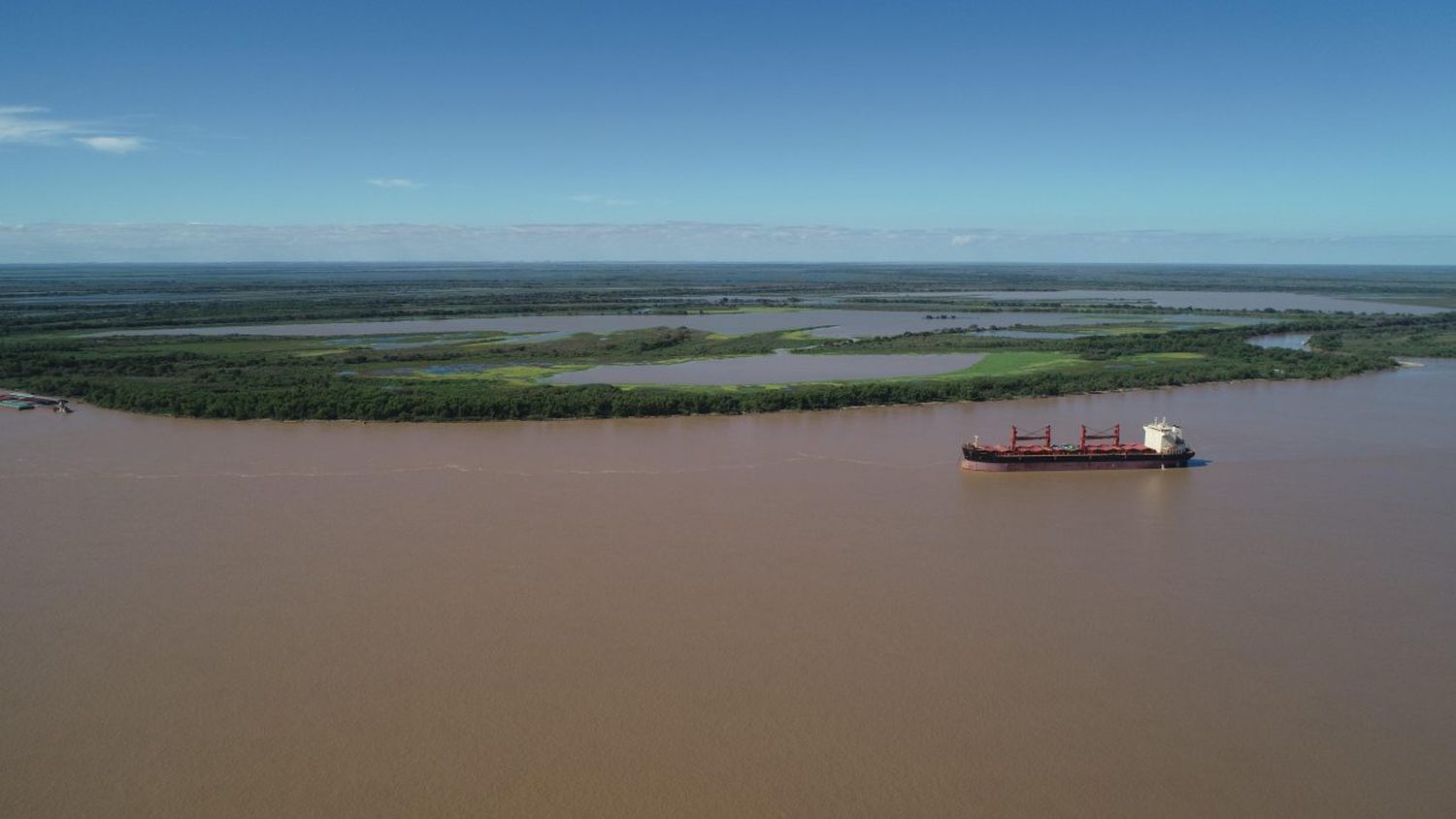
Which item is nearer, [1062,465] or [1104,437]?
[1062,465]

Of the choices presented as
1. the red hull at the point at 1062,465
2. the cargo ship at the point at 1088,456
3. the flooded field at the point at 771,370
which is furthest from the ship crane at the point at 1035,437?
the flooded field at the point at 771,370

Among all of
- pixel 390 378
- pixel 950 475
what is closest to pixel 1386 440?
pixel 950 475

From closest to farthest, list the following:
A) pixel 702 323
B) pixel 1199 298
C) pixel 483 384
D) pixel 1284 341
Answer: pixel 483 384 < pixel 1284 341 < pixel 702 323 < pixel 1199 298

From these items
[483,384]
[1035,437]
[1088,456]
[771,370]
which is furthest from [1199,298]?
[483,384]

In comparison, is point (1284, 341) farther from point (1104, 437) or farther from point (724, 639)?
point (724, 639)

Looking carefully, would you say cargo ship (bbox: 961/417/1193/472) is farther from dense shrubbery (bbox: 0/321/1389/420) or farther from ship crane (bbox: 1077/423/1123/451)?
dense shrubbery (bbox: 0/321/1389/420)

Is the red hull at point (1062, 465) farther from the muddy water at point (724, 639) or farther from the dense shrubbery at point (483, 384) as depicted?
the dense shrubbery at point (483, 384)
